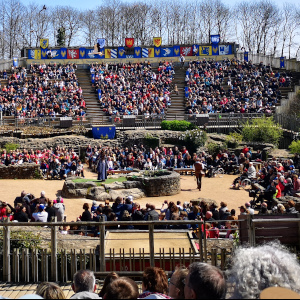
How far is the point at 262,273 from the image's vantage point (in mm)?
3209

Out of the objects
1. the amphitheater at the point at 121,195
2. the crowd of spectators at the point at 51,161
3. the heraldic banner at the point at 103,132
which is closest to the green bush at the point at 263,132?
the amphitheater at the point at 121,195

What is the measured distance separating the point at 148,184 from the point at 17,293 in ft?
44.0

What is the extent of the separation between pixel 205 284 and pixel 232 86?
39318 mm

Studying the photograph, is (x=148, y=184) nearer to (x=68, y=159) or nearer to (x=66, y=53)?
(x=68, y=159)

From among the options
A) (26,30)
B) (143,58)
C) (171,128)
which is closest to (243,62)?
(143,58)

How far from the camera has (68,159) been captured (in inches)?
971

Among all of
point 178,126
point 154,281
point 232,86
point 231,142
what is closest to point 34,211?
point 154,281

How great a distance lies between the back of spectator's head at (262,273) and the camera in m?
3.15

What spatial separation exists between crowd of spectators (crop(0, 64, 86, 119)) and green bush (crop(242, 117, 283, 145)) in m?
13.1

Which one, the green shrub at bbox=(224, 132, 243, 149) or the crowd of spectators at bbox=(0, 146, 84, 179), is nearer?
the crowd of spectators at bbox=(0, 146, 84, 179)

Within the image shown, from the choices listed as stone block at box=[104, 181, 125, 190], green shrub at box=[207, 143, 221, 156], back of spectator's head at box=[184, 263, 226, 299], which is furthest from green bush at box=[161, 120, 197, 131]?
back of spectator's head at box=[184, 263, 226, 299]

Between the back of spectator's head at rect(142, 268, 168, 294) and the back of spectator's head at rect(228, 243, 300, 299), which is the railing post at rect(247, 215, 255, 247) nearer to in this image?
the back of spectator's head at rect(142, 268, 168, 294)

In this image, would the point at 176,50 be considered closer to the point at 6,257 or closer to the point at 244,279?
the point at 6,257

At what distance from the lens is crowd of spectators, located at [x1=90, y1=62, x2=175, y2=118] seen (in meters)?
37.1
